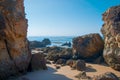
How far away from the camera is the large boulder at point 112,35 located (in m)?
18.3

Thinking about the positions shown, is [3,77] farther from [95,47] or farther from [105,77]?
[95,47]

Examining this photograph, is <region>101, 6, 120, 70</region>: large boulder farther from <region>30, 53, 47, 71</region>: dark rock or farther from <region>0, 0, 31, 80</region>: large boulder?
<region>0, 0, 31, 80</region>: large boulder

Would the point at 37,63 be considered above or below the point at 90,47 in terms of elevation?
below

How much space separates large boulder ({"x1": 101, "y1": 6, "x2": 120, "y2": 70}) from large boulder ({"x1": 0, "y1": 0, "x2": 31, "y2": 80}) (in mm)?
7866

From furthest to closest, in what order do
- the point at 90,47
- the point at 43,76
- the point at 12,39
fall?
the point at 90,47 < the point at 12,39 < the point at 43,76

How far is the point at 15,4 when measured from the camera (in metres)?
17.0

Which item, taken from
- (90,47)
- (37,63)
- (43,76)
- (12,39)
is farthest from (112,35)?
(12,39)

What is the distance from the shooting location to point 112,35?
1975 cm

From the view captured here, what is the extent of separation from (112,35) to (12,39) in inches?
381

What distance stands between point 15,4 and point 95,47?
37.2ft

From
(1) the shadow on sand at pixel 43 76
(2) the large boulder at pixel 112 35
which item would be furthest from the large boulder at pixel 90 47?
(1) the shadow on sand at pixel 43 76

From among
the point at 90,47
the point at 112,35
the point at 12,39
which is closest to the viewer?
the point at 12,39

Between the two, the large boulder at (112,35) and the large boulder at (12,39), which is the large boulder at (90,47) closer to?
the large boulder at (112,35)

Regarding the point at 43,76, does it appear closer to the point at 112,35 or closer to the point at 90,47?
the point at 112,35
